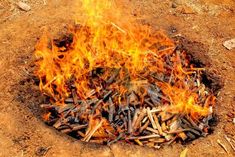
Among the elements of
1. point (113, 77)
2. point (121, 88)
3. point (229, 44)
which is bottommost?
point (121, 88)

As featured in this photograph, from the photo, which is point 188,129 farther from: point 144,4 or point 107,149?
point 144,4

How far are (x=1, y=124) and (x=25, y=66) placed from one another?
153 cm

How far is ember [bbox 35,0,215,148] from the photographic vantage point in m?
6.88

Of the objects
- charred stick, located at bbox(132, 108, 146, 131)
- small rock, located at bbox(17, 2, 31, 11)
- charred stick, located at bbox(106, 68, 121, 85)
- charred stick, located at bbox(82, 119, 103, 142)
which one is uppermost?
small rock, located at bbox(17, 2, 31, 11)

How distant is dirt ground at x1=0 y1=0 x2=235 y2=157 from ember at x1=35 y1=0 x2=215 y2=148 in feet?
0.98

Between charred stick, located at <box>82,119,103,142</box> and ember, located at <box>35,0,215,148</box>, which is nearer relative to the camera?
charred stick, located at <box>82,119,103,142</box>

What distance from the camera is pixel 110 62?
774cm

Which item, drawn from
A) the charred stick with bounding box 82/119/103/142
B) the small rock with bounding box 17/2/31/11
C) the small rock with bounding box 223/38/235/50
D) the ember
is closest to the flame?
the ember

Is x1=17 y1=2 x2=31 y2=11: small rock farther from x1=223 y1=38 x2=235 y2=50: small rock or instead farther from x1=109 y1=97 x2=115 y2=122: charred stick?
x1=223 y1=38 x2=235 y2=50: small rock

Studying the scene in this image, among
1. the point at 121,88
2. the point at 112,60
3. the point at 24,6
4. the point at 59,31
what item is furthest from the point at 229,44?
the point at 24,6

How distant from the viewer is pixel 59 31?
8.67 m

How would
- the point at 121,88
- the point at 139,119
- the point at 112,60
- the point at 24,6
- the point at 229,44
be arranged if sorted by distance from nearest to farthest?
1. the point at 139,119
2. the point at 121,88
3. the point at 112,60
4. the point at 229,44
5. the point at 24,6

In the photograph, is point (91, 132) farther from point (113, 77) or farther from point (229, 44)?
point (229, 44)

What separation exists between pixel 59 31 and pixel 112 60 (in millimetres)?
1653
